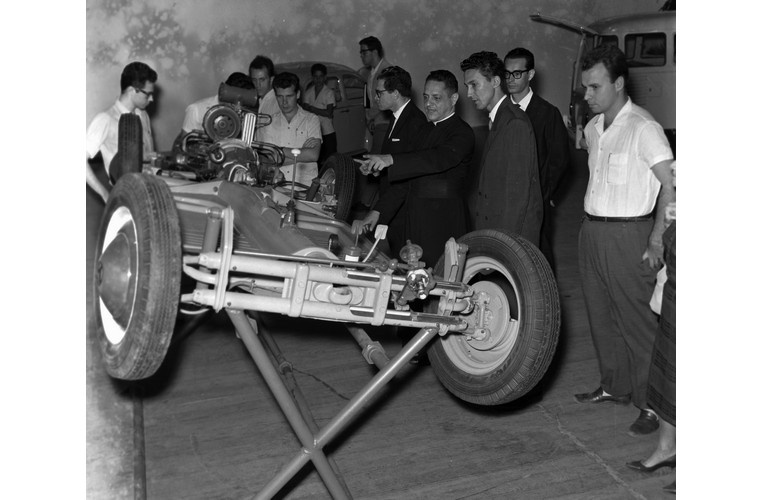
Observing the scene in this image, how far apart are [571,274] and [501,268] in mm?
3967

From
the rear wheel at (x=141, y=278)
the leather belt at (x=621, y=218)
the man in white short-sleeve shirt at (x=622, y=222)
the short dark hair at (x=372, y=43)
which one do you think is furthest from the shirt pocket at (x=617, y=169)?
the short dark hair at (x=372, y=43)

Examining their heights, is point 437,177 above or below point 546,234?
above

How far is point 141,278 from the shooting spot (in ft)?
8.23

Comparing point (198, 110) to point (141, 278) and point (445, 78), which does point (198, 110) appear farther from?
point (141, 278)

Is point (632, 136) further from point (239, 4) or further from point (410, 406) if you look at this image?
point (239, 4)

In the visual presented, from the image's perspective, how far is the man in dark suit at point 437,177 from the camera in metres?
4.57

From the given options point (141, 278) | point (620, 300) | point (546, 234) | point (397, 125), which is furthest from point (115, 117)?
point (620, 300)

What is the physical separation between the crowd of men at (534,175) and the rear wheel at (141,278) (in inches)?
36.1

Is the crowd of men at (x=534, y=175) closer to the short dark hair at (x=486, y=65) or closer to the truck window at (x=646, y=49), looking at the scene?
the short dark hair at (x=486, y=65)

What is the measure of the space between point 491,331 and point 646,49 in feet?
31.2

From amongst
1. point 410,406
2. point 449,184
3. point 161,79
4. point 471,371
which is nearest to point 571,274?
point 449,184

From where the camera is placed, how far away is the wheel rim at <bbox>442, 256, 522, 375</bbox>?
3143mm

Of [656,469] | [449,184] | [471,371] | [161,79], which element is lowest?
[656,469]

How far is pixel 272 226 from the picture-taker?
11.6ft
